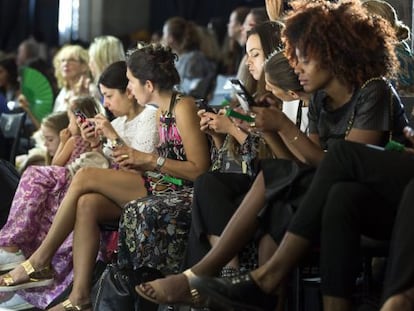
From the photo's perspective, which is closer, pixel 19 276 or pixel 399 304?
pixel 399 304

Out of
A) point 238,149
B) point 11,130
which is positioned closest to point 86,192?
point 238,149

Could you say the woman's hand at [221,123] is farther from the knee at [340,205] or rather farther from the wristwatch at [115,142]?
the knee at [340,205]

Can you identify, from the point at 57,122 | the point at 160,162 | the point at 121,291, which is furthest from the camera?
the point at 57,122

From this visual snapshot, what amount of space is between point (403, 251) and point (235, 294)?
0.51m

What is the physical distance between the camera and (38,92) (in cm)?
718

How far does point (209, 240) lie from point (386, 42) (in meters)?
0.85

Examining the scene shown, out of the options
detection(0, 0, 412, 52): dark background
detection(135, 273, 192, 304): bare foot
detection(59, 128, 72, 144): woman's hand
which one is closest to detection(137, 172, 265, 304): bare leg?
detection(135, 273, 192, 304): bare foot

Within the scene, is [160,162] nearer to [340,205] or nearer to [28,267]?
[28,267]

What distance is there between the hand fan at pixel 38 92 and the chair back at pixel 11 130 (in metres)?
0.86

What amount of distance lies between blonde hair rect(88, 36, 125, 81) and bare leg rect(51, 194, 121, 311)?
6.73 ft

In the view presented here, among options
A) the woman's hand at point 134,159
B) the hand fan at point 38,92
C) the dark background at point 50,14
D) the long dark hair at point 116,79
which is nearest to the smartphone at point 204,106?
the woman's hand at point 134,159

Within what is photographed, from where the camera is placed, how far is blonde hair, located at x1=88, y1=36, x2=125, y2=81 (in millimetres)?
6152

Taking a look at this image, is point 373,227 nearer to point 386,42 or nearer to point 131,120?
point 386,42

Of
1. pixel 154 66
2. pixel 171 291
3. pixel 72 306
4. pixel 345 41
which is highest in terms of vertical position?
pixel 345 41
